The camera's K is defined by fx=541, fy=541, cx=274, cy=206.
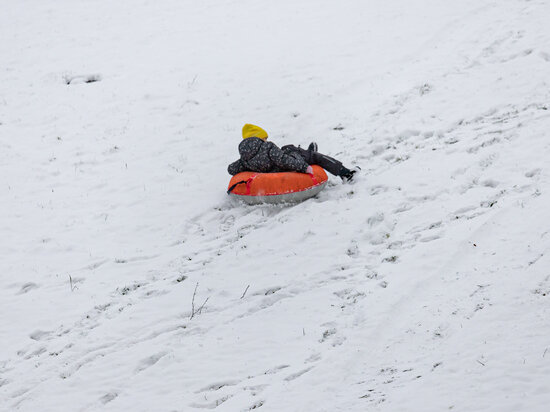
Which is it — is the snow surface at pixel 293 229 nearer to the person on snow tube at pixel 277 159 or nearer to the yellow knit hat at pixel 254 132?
the person on snow tube at pixel 277 159

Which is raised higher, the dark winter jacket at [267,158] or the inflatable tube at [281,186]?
the dark winter jacket at [267,158]

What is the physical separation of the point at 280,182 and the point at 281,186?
8 centimetres

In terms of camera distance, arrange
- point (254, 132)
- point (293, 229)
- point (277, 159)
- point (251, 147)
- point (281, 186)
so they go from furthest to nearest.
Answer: point (254, 132) → point (251, 147) → point (277, 159) → point (281, 186) → point (293, 229)

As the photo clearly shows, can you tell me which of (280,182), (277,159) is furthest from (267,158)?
(280,182)

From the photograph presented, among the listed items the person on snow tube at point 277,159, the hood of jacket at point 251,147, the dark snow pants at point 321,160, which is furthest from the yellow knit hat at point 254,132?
the dark snow pants at point 321,160

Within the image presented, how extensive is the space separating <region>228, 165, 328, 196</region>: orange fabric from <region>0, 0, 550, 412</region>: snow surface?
1.13 ft

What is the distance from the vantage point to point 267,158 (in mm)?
9992

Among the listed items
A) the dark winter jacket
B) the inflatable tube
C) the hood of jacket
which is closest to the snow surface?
the inflatable tube

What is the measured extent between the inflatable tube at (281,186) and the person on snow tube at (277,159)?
19 cm

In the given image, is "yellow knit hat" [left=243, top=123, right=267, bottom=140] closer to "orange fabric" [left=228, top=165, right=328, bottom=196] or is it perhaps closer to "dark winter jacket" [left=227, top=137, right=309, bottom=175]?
"dark winter jacket" [left=227, top=137, right=309, bottom=175]

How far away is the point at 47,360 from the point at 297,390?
339cm

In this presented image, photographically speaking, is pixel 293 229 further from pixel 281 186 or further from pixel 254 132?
pixel 254 132

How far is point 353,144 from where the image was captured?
11516 millimetres

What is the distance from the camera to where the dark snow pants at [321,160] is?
33.0ft
